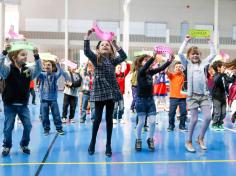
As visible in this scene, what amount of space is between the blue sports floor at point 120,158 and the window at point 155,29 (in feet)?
52.4

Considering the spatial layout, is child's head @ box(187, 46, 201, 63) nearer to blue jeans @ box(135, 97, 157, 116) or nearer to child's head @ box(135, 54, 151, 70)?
child's head @ box(135, 54, 151, 70)

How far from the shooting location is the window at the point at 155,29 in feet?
71.6

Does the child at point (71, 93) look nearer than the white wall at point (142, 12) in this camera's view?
Yes

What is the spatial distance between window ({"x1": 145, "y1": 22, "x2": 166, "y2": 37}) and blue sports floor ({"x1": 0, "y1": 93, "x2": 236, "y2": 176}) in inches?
629

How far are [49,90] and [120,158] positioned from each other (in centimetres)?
238

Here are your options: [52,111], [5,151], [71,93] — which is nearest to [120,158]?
[5,151]

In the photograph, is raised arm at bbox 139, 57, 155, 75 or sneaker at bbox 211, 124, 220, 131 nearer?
raised arm at bbox 139, 57, 155, 75

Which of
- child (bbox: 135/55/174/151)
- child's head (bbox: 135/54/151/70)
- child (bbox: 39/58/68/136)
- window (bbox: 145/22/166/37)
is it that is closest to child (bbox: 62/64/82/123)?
child (bbox: 39/58/68/136)

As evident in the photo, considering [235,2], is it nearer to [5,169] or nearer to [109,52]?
[109,52]

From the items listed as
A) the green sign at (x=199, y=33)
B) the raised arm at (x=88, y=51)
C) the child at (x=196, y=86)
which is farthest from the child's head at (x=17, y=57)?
the green sign at (x=199, y=33)

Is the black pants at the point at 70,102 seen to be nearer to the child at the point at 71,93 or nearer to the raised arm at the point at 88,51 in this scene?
the child at the point at 71,93

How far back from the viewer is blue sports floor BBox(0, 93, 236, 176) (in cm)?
385

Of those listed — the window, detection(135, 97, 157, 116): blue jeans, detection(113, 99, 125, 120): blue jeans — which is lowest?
→ detection(113, 99, 125, 120): blue jeans

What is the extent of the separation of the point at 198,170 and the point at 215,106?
11.3 feet
